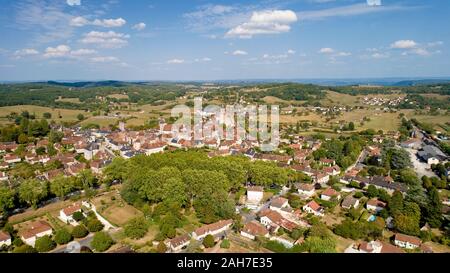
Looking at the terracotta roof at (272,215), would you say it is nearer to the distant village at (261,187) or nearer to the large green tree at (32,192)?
the distant village at (261,187)

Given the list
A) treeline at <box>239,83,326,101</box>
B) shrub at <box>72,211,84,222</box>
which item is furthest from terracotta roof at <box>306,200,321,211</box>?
treeline at <box>239,83,326,101</box>

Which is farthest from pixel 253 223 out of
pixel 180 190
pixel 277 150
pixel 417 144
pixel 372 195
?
pixel 417 144

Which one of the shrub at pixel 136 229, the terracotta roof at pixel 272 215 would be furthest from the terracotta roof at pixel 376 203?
the shrub at pixel 136 229

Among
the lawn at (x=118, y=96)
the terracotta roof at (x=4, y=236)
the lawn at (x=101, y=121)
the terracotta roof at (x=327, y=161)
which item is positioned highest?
the lawn at (x=118, y=96)

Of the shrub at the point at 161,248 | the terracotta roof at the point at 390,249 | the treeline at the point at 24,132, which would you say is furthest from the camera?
the treeline at the point at 24,132

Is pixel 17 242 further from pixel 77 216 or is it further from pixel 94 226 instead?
pixel 94 226

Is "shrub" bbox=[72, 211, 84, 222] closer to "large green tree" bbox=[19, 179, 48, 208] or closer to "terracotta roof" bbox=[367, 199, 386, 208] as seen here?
"large green tree" bbox=[19, 179, 48, 208]
